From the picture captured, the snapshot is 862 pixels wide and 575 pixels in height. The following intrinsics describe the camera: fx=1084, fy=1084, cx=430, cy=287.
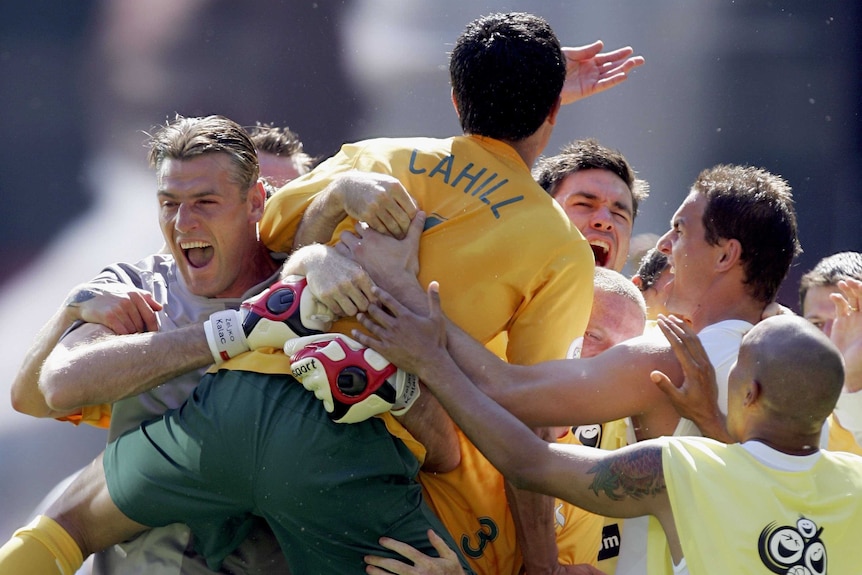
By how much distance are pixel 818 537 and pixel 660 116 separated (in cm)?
471

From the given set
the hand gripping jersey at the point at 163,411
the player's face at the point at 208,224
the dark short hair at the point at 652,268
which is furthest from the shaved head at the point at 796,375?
the dark short hair at the point at 652,268

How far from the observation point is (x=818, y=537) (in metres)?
2.89

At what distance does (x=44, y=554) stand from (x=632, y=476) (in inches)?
73.0

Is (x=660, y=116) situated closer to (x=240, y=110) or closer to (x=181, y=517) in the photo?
(x=240, y=110)

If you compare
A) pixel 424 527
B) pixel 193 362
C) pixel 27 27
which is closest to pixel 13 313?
pixel 27 27

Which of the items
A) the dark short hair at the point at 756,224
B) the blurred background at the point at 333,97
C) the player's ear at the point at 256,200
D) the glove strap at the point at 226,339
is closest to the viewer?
the glove strap at the point at 226,339

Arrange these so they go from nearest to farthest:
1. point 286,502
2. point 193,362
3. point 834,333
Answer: point 286,502 → point 193,362 → point 834,333

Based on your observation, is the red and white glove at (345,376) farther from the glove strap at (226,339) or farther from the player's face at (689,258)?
the player's face at (689,258)

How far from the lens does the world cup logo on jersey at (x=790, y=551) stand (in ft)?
9.37

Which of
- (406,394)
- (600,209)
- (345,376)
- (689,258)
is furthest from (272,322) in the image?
(600,209)

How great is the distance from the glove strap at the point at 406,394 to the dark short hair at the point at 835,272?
2897 mm

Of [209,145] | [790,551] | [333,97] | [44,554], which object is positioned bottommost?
[44,554]

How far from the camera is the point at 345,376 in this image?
10.00 feet

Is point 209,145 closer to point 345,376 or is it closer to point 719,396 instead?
point 345,376
